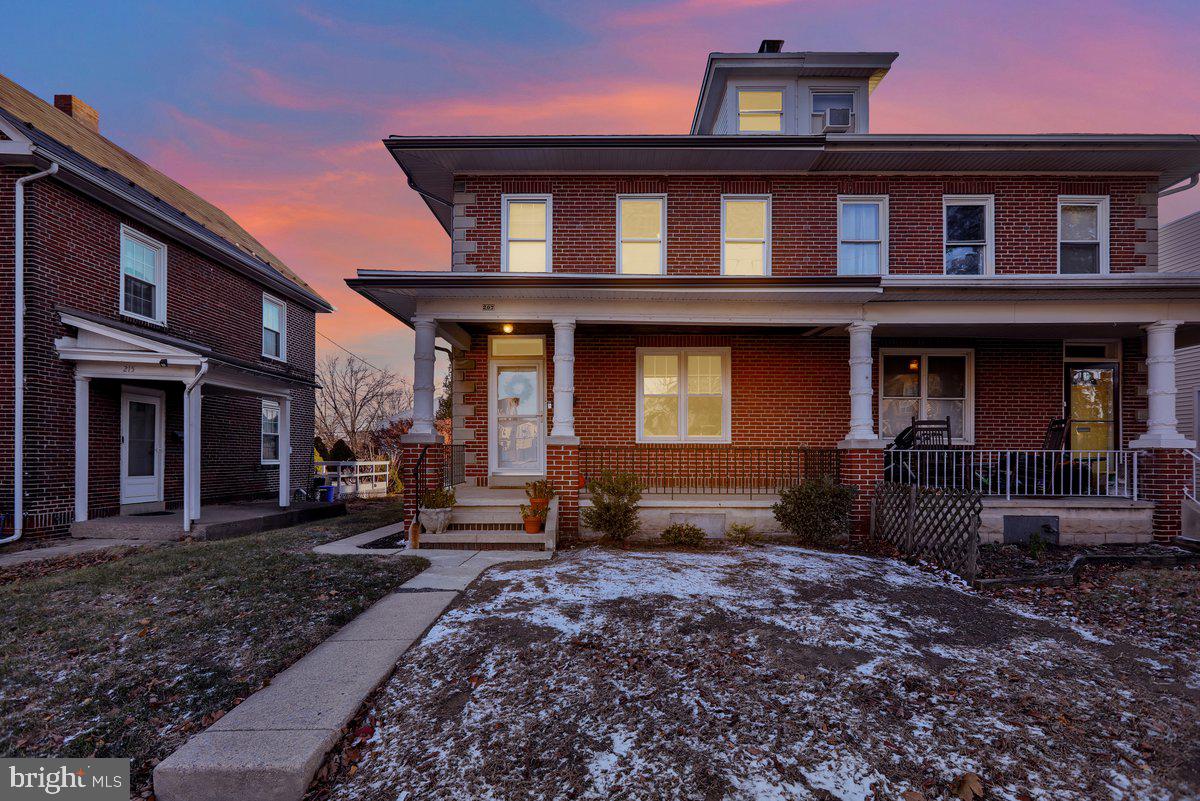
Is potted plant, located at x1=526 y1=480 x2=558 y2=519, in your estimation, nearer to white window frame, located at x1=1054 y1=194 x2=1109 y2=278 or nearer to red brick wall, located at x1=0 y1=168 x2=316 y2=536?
red brick wall, located at x1=0 y1=168 x2=316 y2=536

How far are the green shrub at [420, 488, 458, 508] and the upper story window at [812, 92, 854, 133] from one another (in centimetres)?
1087

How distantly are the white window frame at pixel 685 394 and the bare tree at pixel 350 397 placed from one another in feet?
92.1

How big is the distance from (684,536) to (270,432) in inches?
521

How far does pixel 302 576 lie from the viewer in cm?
648

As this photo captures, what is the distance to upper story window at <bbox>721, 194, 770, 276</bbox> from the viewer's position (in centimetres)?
1051

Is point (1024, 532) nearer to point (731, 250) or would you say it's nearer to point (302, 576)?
point (731, 250)

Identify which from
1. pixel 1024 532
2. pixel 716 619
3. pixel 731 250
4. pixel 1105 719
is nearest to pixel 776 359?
pixel 731 250

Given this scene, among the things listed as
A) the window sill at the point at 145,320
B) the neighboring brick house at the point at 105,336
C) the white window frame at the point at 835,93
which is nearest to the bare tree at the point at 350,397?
the neighboring brick house at the point at 105,336

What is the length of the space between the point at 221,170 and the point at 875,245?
62.3ft

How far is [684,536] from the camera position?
8.42 metres

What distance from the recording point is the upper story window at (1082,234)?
10367mm

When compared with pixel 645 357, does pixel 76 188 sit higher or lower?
higher

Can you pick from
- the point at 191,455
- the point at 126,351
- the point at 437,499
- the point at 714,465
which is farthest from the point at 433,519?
the point at 126,351

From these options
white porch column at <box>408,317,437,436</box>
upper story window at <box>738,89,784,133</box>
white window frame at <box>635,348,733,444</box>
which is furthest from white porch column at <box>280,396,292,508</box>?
upper story window at <box>738,89,784,133</box>
